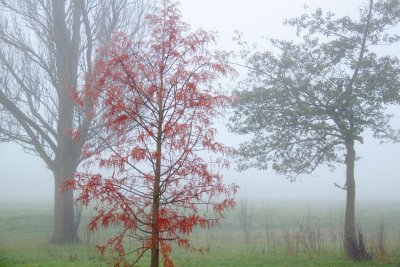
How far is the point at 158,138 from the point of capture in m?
6.09

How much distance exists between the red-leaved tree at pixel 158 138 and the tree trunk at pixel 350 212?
7.47m

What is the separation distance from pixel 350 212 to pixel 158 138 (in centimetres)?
840

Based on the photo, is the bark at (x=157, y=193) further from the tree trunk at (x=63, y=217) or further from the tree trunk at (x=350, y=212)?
the tree trunk at (x=63, y=217)

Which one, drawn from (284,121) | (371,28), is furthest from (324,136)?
(371,28)

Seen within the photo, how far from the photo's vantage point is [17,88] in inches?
641

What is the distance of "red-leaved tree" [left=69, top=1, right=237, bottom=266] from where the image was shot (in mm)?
5805

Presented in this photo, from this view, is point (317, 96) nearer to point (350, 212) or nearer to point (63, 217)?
point (350, 212)

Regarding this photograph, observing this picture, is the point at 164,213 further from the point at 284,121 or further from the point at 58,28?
the point at 58,28

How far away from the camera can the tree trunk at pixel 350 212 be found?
1199 centimetres

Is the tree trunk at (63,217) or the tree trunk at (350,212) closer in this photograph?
the tree trunk at (350,212)

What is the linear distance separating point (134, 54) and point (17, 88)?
12014 mm

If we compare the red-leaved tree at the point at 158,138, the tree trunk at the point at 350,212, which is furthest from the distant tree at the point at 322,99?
the red-leaved tree at the point at 158,138

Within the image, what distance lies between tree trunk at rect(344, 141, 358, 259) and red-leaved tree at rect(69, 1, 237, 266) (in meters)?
7.47

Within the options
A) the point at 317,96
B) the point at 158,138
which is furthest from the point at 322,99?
the point at 158,138
